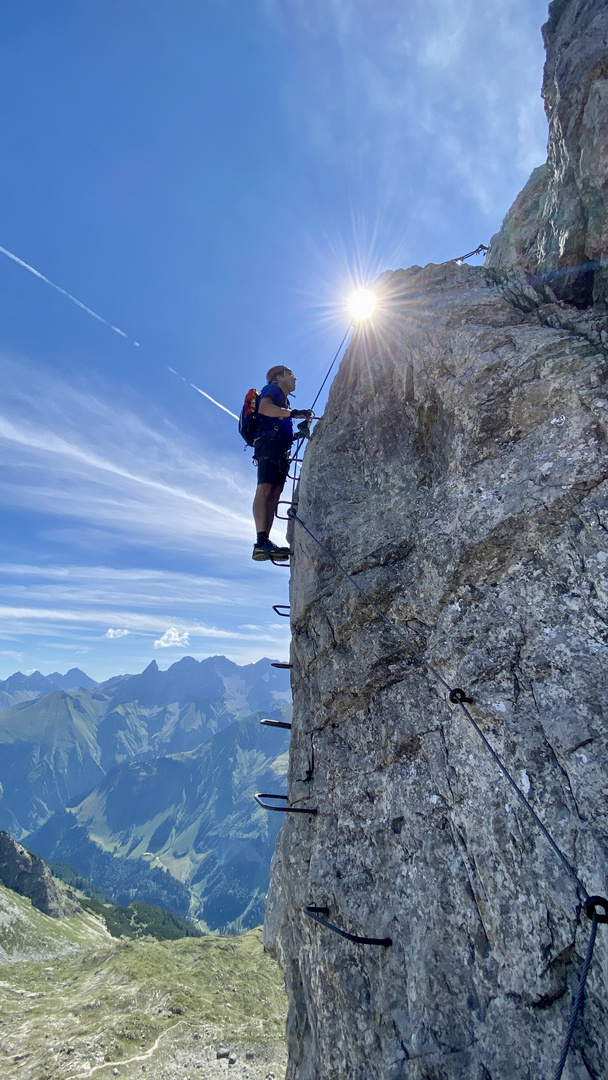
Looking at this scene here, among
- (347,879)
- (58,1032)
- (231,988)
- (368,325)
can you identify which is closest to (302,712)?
(347,879)

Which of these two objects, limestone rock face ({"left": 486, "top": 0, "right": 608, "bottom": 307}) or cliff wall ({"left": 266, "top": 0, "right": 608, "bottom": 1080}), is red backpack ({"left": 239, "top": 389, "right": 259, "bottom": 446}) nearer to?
cliff wall ({"left": 266, "top": 0, "right": 608, "bottom": 1080})

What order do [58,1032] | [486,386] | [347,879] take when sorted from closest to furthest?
[347,879] → [486,386] → [58,1032]

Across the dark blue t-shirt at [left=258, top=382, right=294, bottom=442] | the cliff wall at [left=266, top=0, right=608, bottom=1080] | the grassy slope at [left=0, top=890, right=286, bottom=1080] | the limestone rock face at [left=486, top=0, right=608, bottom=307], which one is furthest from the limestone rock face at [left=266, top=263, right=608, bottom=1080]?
the grassy slope at [left=0, top=890, right=286, bottom=1080]

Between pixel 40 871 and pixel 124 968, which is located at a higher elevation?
pixel 124 968

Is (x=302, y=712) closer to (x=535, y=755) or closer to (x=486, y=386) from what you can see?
(x=535, y=755)

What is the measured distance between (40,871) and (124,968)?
105999 mm

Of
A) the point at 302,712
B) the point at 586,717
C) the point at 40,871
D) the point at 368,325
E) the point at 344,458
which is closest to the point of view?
the point at 586,717

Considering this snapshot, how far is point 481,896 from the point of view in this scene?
258 inches

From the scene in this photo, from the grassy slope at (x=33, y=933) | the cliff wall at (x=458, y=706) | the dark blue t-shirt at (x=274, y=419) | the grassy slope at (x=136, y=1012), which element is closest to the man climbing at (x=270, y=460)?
the dark blue t-shirt at (x=274, y=419)

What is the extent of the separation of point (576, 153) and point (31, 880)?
792ft

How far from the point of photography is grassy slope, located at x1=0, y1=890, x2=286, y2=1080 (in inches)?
2613

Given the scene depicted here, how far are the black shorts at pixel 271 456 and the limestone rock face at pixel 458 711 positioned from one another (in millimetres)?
1782

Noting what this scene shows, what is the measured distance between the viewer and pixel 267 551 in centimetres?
1313

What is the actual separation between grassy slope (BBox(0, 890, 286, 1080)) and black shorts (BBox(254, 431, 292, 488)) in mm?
87005
